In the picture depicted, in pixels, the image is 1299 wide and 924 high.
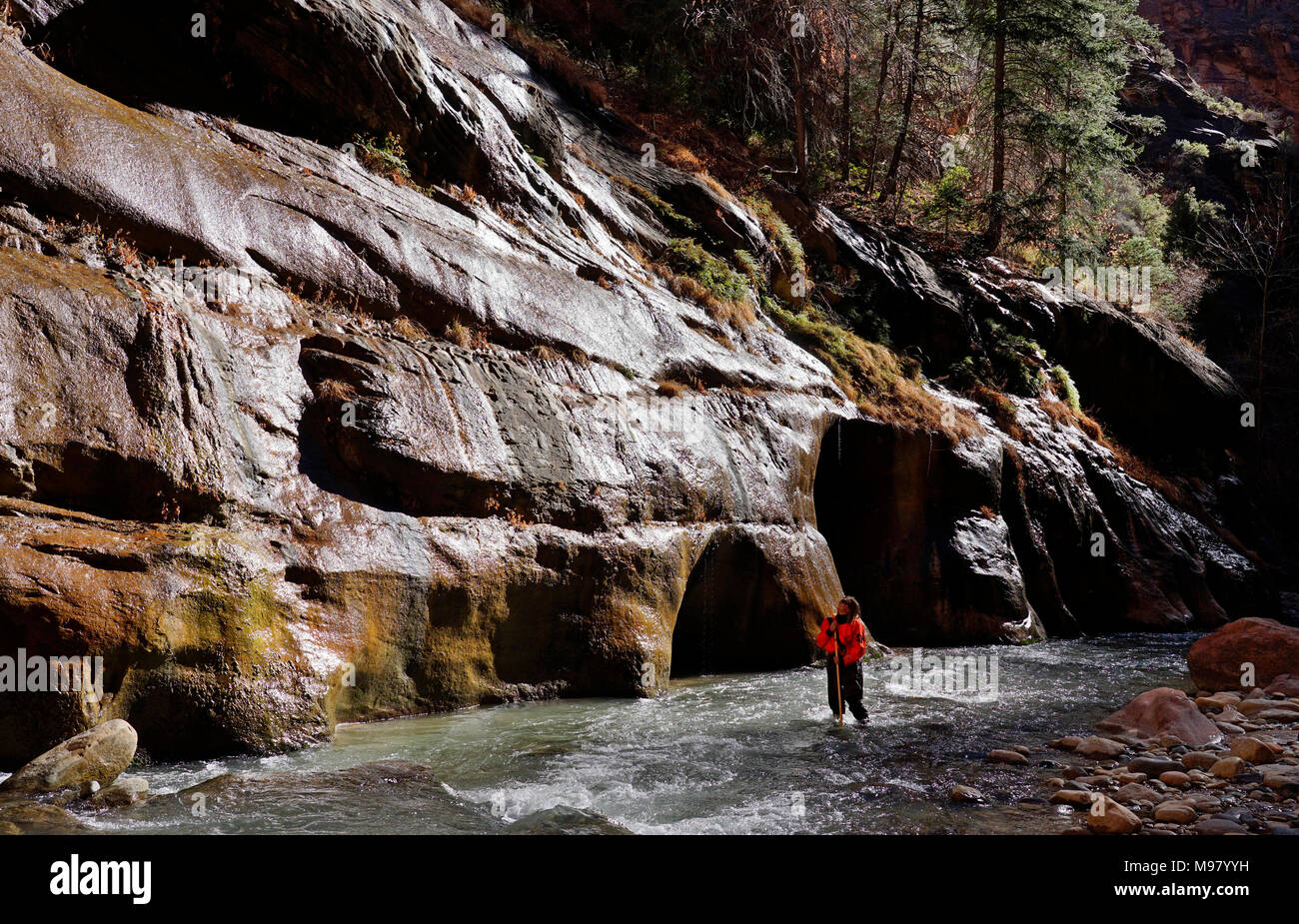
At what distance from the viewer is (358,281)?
427 inches

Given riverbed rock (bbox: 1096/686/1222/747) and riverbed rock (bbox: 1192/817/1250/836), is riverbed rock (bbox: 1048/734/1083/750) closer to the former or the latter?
riverbed rock (bbox: 1096/686/1222/747)

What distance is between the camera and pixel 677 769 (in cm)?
764

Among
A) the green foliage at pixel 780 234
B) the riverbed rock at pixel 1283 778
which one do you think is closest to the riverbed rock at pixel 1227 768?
the riverbed rock at pixel 1283 778

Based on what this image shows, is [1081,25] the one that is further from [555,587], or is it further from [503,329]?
[555,587]

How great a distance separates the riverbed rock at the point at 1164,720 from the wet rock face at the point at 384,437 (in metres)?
4.95

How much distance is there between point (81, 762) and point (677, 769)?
14.7 ft

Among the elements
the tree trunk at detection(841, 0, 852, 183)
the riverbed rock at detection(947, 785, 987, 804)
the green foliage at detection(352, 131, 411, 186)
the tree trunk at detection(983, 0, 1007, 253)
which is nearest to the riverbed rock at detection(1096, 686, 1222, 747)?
the riverbed rock at detection(947, 785, 987, 804)

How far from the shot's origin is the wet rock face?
7.14m

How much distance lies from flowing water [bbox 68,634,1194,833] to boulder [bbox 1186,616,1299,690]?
1.19 meters

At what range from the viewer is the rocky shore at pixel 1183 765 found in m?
5.98

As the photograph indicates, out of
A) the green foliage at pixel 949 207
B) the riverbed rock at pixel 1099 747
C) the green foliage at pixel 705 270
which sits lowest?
the riverbed rock at pixel 1099 747

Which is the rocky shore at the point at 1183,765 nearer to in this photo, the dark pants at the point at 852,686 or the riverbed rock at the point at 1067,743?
the riverbed rock at the point at 1067,743

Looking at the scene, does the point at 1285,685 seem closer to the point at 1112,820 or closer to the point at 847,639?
the point at 847,639
